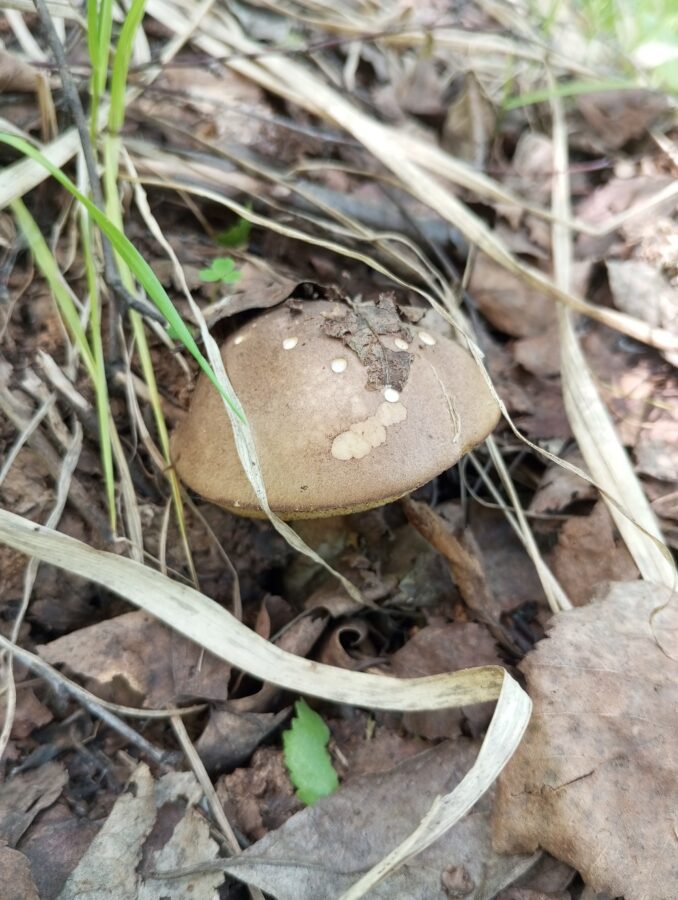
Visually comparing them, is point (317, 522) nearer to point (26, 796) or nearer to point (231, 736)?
point (231, 736)

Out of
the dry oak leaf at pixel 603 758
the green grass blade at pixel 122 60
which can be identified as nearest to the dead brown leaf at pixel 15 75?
the green grass blade at pixel 122 60

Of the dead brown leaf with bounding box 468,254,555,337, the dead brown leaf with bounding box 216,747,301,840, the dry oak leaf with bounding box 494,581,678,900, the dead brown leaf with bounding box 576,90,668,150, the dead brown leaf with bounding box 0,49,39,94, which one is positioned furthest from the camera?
the dead brown leaf with bounding box 576,90,668,150

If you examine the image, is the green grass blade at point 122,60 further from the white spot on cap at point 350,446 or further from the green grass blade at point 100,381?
the white spot on cap at point 350,446

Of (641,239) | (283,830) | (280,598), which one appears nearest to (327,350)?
(280,598)

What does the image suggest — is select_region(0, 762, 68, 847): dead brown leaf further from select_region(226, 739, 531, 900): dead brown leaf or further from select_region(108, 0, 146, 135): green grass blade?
select_region(108, 0, 146, 135): green grass blade

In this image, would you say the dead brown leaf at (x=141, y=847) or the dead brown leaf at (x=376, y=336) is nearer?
the dead brown leaf at (x=141, y=847)

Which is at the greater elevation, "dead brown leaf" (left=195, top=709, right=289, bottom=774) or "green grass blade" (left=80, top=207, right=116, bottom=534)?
"green grass blade" (left=80, top=207, right=116, bottom=534)

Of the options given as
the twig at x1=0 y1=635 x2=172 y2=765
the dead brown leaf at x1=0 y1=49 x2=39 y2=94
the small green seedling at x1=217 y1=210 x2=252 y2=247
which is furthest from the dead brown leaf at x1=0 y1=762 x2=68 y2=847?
the dead brown leaf at x1=0 y1=49 x2=39 y2=94
